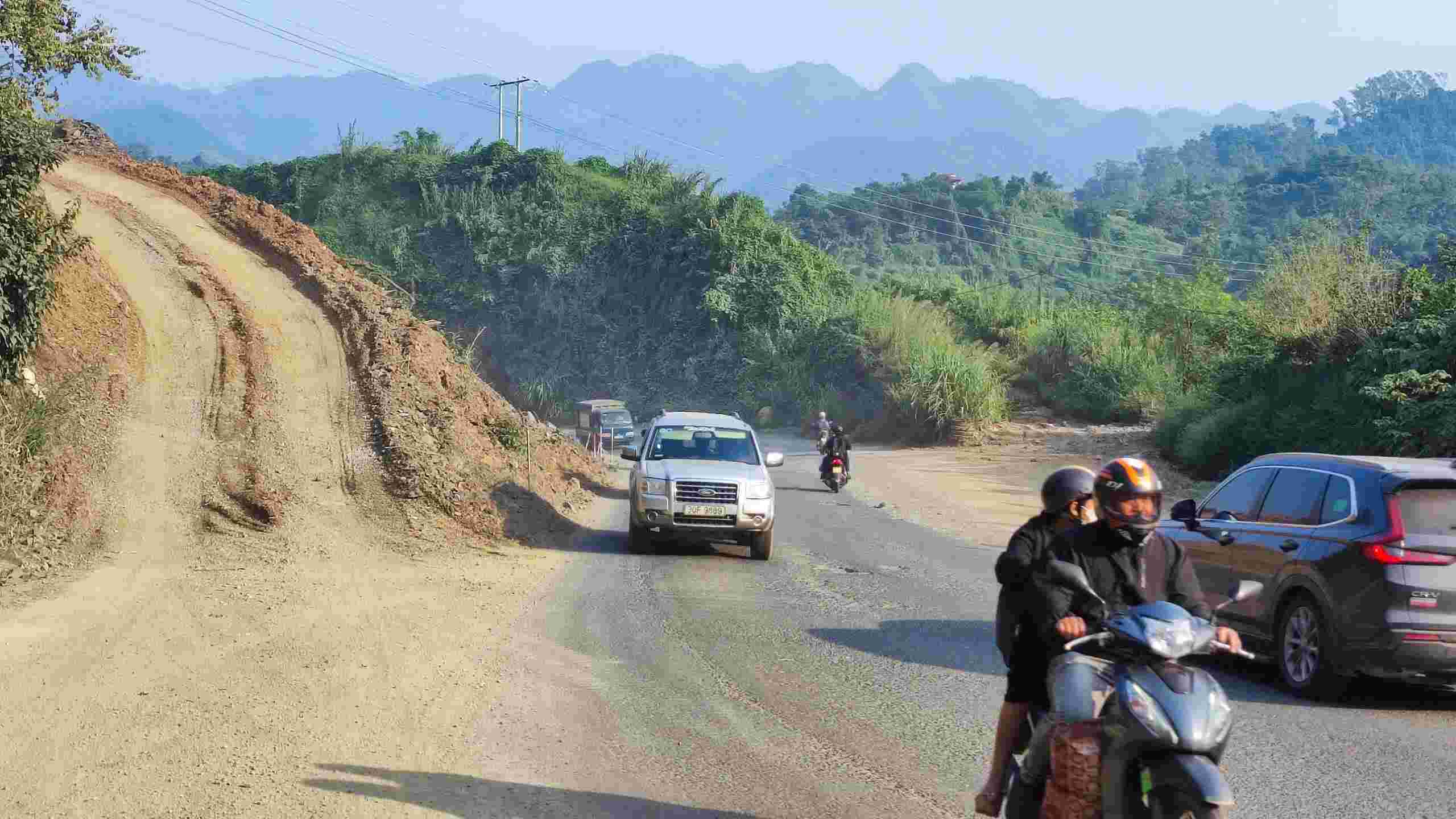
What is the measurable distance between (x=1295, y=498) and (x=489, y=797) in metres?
6.46

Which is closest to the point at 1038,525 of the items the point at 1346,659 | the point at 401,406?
the point at 1346,659

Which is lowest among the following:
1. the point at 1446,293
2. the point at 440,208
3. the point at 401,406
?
the point at 401,406

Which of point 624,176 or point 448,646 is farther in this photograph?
point 624,176

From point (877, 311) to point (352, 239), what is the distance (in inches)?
1094

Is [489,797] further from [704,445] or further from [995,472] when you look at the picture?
[995,472]

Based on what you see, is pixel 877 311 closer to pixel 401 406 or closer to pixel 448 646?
pixel 401 406

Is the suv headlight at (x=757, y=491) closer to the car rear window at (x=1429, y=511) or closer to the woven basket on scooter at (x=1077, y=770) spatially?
the car rear window at (x=1429, y=511)

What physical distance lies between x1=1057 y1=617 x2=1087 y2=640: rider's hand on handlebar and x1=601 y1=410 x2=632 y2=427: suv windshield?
139 ft

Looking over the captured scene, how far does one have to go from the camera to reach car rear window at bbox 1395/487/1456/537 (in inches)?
358

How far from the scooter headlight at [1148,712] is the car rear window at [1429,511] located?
17.3ft

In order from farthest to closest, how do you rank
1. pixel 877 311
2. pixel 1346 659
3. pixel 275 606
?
pixel 877 311 < pixel 275 606 < pixel 1346 659

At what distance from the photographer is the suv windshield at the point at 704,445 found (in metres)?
19.0

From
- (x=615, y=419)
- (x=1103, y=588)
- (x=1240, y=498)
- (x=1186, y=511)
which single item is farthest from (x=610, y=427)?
(x=1103, y=588)

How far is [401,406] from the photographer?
68.6 feet
